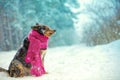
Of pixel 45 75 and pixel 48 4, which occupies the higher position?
pixel 48 4

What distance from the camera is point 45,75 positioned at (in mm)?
4379

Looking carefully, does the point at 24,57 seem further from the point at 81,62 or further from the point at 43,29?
the point at 81,62

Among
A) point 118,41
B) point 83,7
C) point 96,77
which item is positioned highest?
point 83,7

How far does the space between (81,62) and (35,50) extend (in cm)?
49

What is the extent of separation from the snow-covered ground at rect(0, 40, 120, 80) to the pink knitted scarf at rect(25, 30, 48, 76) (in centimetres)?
9

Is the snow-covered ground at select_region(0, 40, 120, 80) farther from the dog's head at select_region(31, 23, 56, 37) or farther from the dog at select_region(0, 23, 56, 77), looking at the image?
the dog's head at select_region(31, 23, 56, 37)

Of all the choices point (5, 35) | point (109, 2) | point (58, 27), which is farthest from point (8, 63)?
point (109, 2)

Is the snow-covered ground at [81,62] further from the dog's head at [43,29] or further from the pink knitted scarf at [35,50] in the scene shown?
the dog's head at [43,29]

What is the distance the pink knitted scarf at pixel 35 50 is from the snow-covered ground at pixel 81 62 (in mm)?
86

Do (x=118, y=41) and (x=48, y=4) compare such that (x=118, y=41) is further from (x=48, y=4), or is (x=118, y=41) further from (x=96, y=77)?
(x=48, y=4)

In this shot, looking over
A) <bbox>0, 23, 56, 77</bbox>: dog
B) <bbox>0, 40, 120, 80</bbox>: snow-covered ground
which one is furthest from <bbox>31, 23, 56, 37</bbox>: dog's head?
<bbox>0, 40, 120, 80</bbox>: snow-covered ground

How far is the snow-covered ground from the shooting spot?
14.3ft

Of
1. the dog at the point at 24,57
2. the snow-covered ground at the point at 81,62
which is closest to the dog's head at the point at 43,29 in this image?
the dog at the point at 24,57

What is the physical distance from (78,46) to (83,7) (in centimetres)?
40
